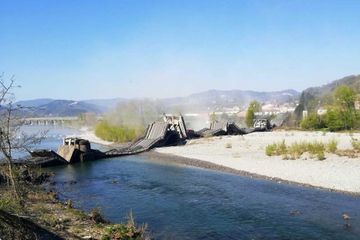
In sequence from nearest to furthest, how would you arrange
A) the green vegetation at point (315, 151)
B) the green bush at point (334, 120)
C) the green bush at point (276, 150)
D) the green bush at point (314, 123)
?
the green vegetation at point (315, 151) → the green bush at point (276, 150) → the green bush at point (334, 120) → the green bush at point (314, 123)

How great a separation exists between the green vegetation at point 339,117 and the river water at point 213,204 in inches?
1952

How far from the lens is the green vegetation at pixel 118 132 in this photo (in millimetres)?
75812

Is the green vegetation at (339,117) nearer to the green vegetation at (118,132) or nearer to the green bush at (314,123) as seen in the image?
the green bush at (314,123)

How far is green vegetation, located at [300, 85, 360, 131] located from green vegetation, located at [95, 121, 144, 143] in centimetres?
3412

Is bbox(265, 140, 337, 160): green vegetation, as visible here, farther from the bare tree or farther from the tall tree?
the tall tree

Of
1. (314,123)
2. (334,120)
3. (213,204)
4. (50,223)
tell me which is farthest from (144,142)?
(50,223)

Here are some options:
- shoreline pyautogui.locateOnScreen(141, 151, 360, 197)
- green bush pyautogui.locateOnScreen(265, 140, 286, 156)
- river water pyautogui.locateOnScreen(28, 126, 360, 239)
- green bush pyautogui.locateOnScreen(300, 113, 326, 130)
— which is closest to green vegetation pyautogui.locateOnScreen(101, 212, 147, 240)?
river water pyautogui.locateOnScreen(28, 126, 360, 239)

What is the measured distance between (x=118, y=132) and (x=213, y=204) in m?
56.9

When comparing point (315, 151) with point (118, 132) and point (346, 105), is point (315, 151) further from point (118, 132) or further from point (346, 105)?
point (346, 105)

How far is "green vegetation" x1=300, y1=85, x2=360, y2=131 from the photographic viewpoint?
3029 inches

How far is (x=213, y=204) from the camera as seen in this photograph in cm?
2334

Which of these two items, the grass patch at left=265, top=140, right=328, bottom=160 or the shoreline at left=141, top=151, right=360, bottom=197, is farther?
the grass patch at left=265, top=140, right=328, bottom=160

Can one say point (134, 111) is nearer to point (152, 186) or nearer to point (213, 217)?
point (152, 186)

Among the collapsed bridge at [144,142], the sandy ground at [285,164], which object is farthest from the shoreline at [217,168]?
the collapsed bridge at [144,142]
